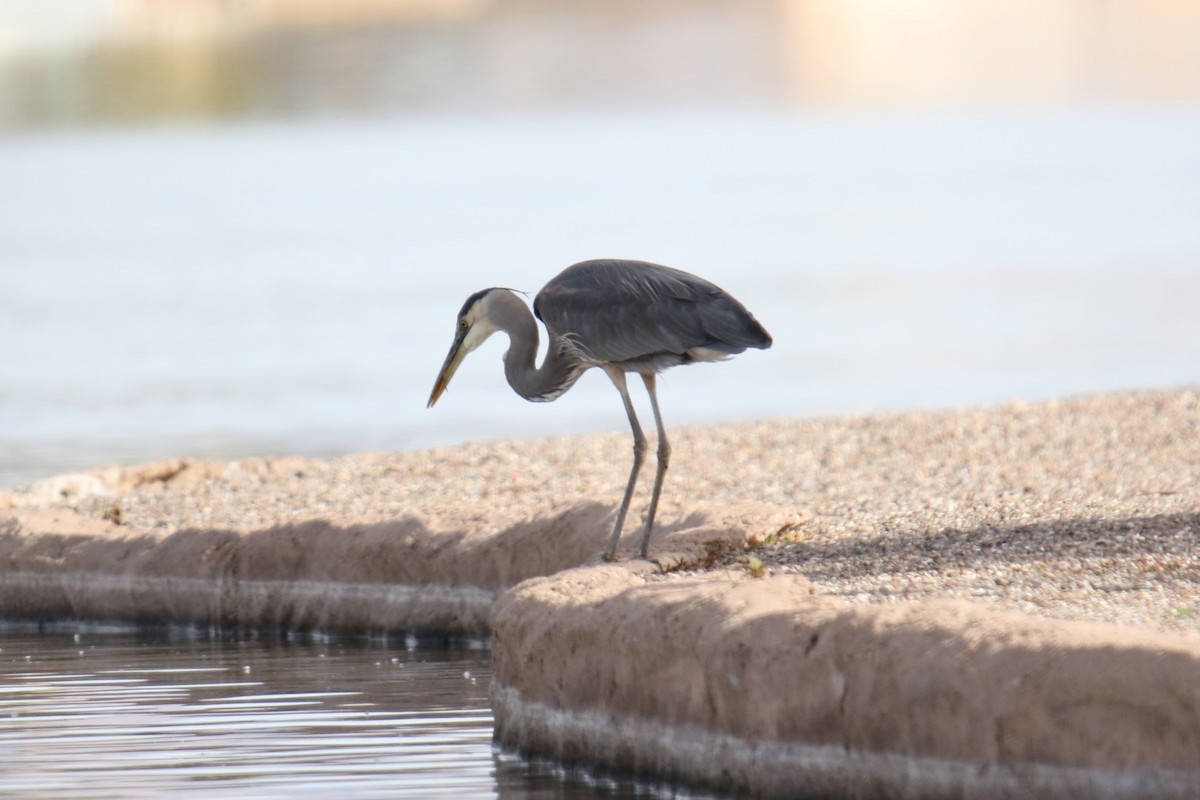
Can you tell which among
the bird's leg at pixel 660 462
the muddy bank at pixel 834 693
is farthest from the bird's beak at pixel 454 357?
the muddy bank at pixel 834 693

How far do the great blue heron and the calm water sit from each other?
1.29 metres

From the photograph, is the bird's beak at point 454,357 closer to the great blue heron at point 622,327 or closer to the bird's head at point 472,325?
the bird's head at point 472,325

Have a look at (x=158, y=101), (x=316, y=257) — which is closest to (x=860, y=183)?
(x=316, y=257)

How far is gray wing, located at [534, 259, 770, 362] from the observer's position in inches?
357

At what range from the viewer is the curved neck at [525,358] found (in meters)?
9.91

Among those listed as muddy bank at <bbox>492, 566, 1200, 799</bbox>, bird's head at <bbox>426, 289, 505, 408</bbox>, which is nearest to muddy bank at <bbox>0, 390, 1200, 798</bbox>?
muddy bank at <bbox>492, 566, 1200, 799</bbox>

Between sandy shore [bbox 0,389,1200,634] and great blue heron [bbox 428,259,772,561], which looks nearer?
sandy shore [bbox 0,389,1200,634]

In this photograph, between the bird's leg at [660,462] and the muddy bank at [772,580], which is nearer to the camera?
the muddy bank at [772,580]

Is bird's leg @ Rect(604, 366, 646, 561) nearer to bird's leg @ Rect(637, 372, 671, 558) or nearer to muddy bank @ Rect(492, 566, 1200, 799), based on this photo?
bird's leg @ Rect(637, 372, 671, 558)

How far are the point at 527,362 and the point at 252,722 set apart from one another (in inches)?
86.7

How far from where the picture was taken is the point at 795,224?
51.8 metres

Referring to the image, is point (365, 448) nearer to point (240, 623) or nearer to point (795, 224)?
point (240, 623)

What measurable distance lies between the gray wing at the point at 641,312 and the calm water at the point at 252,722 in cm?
169

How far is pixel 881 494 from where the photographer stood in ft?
37.0
